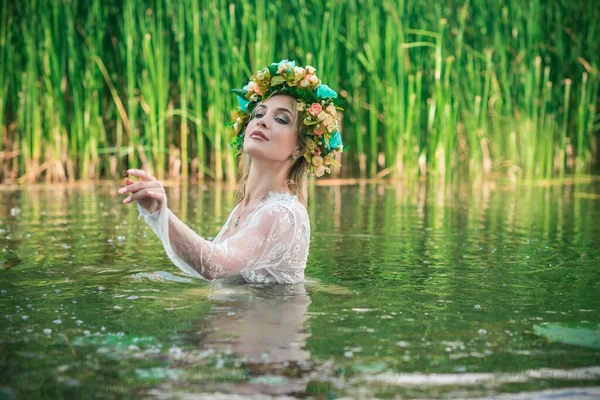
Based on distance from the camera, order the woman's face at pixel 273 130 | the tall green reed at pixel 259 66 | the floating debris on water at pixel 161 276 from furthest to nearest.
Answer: the tall green reed at pixel 259 66 < the floating debris on water at pixel 161 276 < the woman's face at pixel 273 130

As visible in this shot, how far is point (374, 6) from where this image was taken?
11102mm

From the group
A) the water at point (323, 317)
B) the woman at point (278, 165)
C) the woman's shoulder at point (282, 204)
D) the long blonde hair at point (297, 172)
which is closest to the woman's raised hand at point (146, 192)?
the water at point (323, 317)

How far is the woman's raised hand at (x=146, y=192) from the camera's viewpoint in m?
3.84

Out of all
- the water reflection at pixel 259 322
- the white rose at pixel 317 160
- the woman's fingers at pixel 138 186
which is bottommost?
the water reflection at pixel 259 322

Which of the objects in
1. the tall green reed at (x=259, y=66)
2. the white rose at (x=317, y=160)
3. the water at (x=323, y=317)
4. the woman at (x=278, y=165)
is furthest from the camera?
the tall green reed at (x=259, y=66)

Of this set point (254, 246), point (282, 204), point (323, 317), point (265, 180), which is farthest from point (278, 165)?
point (323, 317)

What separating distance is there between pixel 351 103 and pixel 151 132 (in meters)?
2.25

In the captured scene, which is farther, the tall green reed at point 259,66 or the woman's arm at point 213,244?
the tall green reed at point 259,66

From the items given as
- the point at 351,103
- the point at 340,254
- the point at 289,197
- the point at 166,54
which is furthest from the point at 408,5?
the point at 289,197

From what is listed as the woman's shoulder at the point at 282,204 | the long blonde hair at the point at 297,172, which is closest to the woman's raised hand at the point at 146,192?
the woman's shoulder at the point at 282,204

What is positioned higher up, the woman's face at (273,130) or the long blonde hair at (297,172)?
the woman's face at (273,130)

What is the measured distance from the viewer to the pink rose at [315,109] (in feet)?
15.7

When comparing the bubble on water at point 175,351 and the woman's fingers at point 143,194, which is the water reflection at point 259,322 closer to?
the bubble on water at point 175,351

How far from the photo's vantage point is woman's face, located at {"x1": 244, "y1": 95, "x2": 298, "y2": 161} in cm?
471
